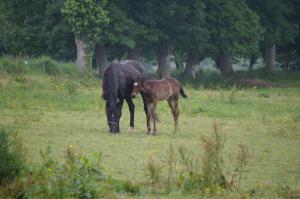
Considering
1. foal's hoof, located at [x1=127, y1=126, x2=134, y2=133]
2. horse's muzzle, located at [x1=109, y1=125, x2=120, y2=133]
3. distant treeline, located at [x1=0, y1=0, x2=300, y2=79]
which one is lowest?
foal's hoof, located at [x1=127, y1=126, x2=134, y2=133]

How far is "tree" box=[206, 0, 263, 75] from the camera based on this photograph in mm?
59234

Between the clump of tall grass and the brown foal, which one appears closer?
the clump of tall grass

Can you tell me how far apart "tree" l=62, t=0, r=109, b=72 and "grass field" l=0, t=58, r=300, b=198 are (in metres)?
8.71

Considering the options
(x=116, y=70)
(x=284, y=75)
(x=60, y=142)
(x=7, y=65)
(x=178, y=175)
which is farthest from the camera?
(x=284, y=75)

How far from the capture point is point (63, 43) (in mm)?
54125

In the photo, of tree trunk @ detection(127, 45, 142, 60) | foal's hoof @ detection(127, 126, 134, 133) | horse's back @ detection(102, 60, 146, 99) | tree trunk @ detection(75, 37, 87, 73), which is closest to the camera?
horse's back @ detection(102, 60, 146, 99)

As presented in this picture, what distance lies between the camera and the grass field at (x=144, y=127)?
1786cm

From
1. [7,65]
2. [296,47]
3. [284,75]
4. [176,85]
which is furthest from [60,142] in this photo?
→ [296,47]

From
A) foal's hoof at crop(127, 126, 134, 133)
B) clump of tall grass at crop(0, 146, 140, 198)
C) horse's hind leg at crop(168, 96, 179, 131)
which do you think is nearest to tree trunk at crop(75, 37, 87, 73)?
foal's hoof at crop(127, 126, 134, 133)

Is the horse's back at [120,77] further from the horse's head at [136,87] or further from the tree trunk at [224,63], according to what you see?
the tree trunk at [224,63]

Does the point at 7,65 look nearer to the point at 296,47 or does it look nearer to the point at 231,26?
the point at 231,26

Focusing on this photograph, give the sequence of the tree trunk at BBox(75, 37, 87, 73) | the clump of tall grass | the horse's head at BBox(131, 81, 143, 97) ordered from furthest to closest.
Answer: the tree trunk at BBox(75, 37, 87, 73) → the horse's head at BBox(131, 81, 143, 97) → the clump of tall grass

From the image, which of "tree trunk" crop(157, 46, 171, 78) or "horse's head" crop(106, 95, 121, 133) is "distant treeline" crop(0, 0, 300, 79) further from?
"horse's head" crop(106, 95, 121, 133)

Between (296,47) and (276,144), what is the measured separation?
51687 mm
